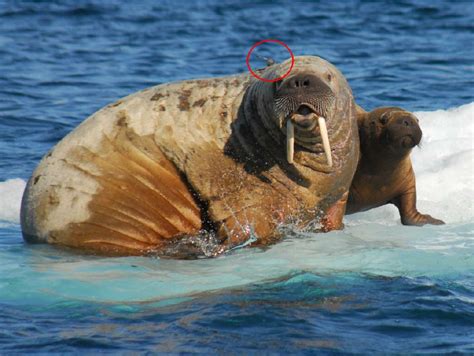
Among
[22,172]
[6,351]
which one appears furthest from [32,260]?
[22,172]

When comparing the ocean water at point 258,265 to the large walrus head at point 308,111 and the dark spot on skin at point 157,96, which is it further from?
the dark spot on skin at point 157,96

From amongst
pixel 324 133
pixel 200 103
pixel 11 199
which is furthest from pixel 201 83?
pixel 11 199

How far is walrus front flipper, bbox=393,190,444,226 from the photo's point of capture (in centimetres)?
891

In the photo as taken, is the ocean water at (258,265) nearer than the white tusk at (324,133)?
Yes

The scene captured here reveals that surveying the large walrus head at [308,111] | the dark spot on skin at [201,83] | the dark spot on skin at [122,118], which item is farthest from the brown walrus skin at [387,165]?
the dark spot on skin at [122,118]

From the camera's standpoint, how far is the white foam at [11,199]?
957 cm

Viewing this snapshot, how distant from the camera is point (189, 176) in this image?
782 centimetres

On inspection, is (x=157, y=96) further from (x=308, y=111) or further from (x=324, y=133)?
(x=324, y=133)

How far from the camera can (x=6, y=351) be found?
5.91 metres

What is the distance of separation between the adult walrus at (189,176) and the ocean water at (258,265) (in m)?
0.23

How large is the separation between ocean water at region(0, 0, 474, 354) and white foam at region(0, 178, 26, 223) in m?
0.02

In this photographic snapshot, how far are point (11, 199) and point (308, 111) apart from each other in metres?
3.64

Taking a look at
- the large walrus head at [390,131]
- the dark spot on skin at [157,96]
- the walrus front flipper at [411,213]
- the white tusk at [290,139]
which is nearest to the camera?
the white tusk at [290,139]

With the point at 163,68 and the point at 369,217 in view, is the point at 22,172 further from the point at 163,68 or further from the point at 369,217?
the point at 163,68
